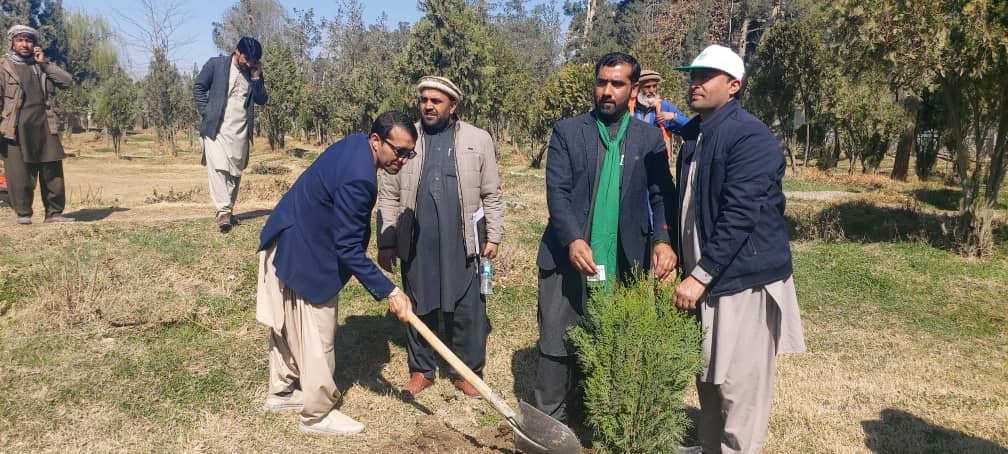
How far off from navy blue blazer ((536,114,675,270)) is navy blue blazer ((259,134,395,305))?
3.11 feet

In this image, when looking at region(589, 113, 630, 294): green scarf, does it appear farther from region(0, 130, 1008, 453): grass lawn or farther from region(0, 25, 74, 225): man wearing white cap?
region(0, 25, 74, 225): man wearing white cap

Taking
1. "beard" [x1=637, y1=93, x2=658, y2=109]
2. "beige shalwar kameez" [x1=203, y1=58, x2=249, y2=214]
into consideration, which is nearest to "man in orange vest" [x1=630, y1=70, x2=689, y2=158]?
"beard" [x1=637, y1=93, x2=658, y2=109]

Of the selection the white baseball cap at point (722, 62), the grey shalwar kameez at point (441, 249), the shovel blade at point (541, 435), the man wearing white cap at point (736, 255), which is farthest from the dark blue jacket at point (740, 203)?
the grey shalwar kameez at point (441, 249)

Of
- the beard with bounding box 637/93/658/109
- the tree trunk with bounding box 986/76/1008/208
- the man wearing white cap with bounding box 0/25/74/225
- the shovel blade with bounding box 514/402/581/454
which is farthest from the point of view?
the tree trunk with bounding box 986/76/1008/208

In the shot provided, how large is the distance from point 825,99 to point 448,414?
18.1 m

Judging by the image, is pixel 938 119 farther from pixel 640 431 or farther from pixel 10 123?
pixel 10 123

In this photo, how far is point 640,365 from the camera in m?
3.14

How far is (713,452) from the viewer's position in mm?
3463

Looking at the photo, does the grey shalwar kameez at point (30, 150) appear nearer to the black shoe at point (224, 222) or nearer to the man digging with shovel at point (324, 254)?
the black shoe at point (224, 222)

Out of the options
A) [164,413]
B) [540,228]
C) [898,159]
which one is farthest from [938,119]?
[164,413]

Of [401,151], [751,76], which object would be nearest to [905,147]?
[751,76]

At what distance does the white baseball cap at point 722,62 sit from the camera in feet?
9.86

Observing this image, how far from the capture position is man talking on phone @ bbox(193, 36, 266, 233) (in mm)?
6395

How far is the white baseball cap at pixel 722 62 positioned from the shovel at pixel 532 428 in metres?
1.82
